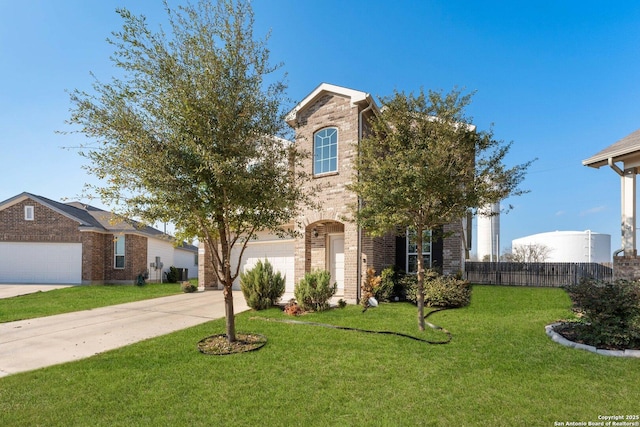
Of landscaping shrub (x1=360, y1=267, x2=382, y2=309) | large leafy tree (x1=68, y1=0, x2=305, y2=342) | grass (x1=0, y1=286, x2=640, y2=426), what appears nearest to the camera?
grass (x1=0, y1=286, x2=640, y2=426)

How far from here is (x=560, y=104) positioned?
13.8 metres

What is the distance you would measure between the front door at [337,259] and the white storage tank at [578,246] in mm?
37034

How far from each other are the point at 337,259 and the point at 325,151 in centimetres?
382

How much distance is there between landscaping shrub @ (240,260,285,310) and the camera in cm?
957

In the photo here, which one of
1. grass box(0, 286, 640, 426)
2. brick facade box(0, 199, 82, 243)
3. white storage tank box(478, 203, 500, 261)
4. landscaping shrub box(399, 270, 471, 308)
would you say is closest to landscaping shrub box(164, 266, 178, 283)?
brick facade box(0, 199, 82, 243)

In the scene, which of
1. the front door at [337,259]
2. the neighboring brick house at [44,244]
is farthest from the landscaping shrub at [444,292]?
the neighboring brick house at [44,244]

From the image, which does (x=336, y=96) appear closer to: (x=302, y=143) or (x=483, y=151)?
(x=302, y=143)

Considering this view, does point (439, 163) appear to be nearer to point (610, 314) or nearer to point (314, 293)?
point (610, 314)

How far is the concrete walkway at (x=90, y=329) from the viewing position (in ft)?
19.1

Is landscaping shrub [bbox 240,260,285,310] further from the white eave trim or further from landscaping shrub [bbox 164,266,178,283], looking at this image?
landscaping shrub [bbox 164,266,178,283]

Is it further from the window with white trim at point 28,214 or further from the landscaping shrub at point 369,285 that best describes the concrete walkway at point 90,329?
the window with white trim at point 28,214

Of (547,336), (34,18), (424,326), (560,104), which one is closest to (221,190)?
(424,326)

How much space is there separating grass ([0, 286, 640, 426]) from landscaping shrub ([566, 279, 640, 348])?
1.72 ft

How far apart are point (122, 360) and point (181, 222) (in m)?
2.39
